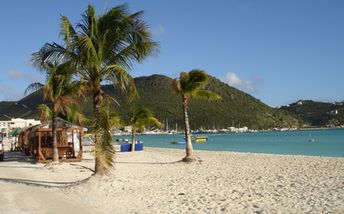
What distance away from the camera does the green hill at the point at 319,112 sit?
174 meters

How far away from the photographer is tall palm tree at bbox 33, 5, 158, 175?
11977mm

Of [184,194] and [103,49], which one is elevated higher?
[103,49]

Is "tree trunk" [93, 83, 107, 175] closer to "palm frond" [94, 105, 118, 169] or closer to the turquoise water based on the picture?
"palm frond" [94, 105, 118, 169]

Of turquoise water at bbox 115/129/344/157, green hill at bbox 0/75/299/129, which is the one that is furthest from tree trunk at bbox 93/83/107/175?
green hill at bbox 0/75/299/129

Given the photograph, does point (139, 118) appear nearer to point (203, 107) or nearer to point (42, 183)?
point (42, 183)

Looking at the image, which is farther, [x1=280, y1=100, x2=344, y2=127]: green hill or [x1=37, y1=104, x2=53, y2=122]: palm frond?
[x1=280, y1=100, x2=344, y2=127]: green hill

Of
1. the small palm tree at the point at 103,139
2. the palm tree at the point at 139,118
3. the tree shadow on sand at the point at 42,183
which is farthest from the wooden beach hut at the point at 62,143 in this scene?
the small palm tree at the point at 103,139

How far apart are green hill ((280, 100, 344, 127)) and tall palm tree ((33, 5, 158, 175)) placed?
568ft

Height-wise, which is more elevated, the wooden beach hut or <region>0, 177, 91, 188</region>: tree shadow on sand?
the wooden beach hut

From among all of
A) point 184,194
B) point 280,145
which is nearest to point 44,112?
point 184,194

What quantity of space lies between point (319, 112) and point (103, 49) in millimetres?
184063

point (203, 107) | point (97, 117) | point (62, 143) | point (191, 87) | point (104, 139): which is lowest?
point (62, 143)

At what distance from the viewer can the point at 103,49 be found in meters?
12.2

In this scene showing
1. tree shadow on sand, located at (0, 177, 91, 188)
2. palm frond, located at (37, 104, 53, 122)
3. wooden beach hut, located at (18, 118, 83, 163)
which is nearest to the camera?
tree shadow on sand, located at (0, 177, 91, 188)
